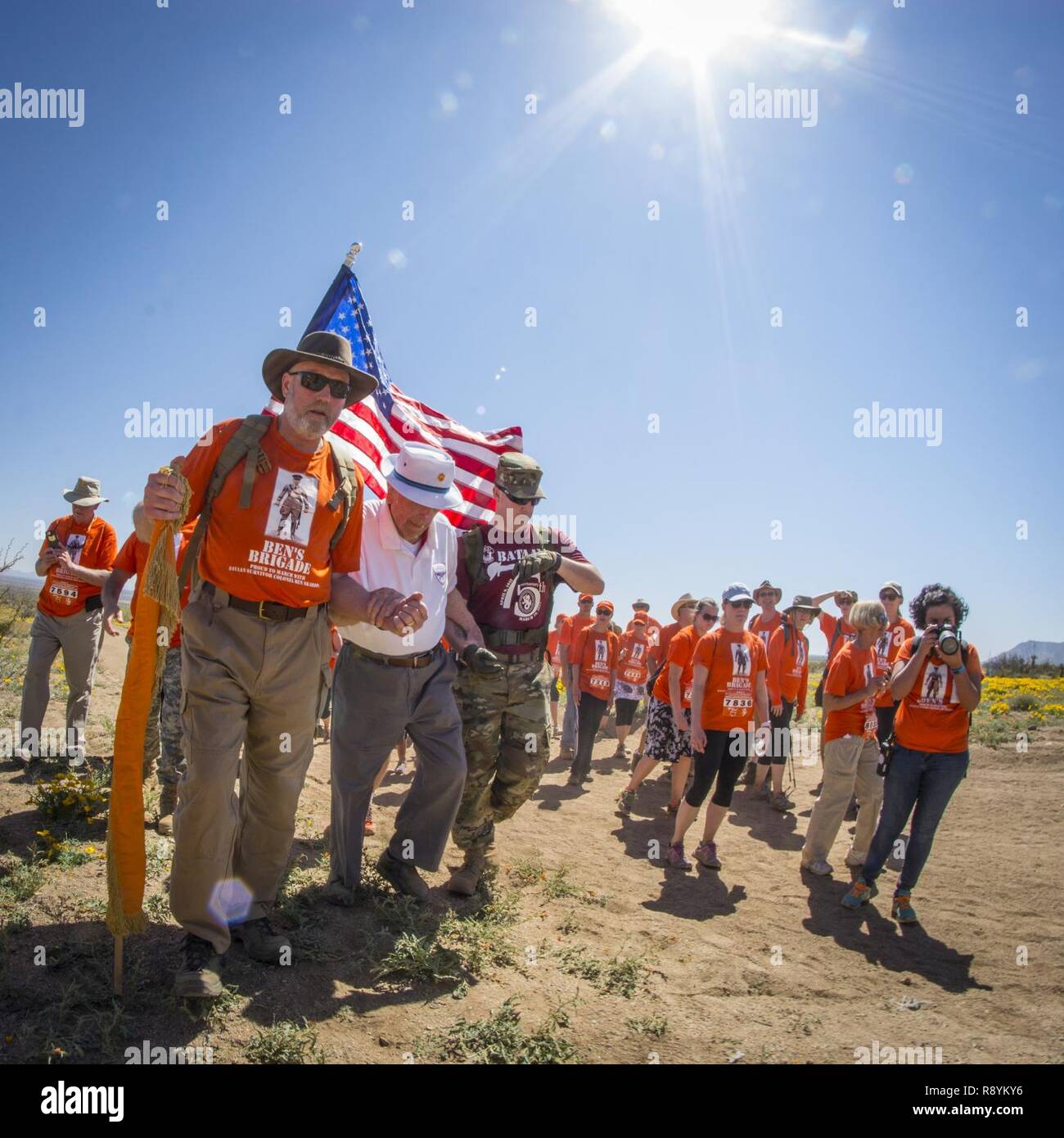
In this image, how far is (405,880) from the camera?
463 centimetres

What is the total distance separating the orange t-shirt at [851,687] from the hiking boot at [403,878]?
3.76 metres

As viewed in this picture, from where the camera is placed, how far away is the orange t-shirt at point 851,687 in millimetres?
6410

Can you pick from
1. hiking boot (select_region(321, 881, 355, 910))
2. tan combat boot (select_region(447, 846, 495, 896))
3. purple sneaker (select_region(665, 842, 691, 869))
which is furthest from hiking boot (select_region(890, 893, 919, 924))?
hiking boot (select_region(321, 881, 355, 910))

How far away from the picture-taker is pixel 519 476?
5316 mm

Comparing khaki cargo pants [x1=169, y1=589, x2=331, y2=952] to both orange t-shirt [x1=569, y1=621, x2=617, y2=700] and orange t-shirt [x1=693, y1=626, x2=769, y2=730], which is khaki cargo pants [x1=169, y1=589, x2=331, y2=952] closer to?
orange t-shirt [x1=693, y1=626, x2=769, y2=730]

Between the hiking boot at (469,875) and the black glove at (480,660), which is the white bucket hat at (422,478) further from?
the hiking boot at (469,875)

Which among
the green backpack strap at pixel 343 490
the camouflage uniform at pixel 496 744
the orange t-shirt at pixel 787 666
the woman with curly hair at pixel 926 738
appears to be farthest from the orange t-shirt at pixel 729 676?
the green backpack strap at pixel 343 490

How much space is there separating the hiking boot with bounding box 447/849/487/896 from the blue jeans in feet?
9.94

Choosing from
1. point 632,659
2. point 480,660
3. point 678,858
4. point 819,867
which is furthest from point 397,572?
point 632,659

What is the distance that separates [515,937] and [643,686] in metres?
8.06
